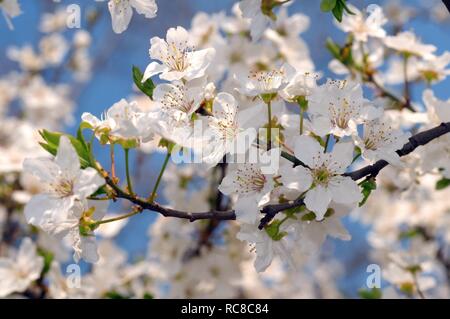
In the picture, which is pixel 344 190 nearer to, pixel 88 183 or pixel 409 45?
pixel 88 183

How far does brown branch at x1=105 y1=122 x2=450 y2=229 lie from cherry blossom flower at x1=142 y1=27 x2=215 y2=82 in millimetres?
255

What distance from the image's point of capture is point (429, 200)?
10.9 feet

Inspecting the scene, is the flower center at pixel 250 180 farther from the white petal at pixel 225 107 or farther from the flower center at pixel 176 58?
the flower center at pixel 176 58

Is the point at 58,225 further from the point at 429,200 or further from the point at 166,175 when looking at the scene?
the point at 429,200

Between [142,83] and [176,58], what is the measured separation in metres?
0.09

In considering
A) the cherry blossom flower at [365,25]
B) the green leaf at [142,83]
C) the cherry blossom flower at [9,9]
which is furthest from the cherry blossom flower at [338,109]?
the cherry blossom flower at [9,9]

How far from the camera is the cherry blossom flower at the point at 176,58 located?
1196 millimetres

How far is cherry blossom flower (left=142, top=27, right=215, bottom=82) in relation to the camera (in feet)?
3.92

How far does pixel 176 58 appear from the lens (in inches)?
48.7

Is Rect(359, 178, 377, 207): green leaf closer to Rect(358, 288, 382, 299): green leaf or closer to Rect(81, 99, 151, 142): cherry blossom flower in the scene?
Rect(81, 99, 151, 142): cherry blossom flower

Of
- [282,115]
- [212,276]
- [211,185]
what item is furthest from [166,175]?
[282,115]

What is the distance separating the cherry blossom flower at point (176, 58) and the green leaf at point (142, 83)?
1cm

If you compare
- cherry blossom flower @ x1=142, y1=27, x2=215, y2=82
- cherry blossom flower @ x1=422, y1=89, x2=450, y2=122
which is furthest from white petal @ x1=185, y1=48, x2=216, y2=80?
cherry blossom flower @ x1=422, y1=89, x2=450, y2=122

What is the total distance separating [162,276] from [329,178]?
5.14ft
